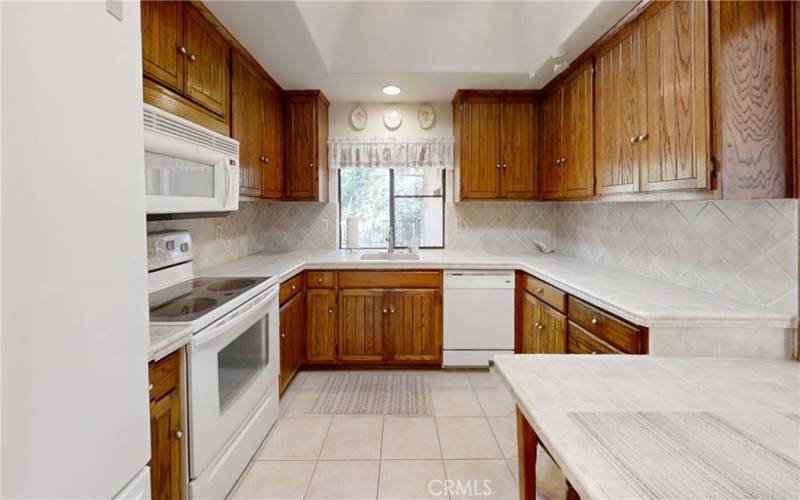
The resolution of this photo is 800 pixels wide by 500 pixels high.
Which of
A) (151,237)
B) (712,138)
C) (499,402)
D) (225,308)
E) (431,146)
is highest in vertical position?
(431,146)

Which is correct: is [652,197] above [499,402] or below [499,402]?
above

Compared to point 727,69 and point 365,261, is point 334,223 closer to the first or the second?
point 365,261

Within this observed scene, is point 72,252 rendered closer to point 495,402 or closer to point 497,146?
point 495,402

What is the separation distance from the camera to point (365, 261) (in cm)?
325

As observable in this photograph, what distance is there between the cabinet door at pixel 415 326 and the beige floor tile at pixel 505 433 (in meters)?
0.86

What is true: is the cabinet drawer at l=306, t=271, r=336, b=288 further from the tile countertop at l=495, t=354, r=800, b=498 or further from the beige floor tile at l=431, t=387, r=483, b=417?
the tile countertop at l=495, t=354, r=800, b=498

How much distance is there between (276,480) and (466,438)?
1.03m

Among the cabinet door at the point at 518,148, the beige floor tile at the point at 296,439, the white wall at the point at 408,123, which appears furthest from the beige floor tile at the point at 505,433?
the white wall at the point at 408,123

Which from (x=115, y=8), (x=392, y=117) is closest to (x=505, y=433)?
(x=115, y=8)

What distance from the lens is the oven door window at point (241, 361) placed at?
1.82 m

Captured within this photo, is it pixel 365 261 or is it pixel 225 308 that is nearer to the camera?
pixel 225 308

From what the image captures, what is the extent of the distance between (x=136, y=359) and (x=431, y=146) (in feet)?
10.8

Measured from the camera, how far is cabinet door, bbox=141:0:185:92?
Answer: 1.61 meters

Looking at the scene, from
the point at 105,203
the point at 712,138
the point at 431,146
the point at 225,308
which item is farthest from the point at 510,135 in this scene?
the point at 105,203
